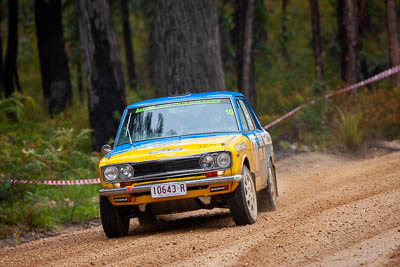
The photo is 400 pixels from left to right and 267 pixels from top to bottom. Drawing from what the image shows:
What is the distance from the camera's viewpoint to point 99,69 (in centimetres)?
1714

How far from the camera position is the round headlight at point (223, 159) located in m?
7.76

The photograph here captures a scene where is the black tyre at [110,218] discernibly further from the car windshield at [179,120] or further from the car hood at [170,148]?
the car windshield at [179,120]

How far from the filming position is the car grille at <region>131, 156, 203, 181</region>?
7762 mm

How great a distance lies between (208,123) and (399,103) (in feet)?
29.9

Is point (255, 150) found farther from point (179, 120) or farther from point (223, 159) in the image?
point (223, 159)

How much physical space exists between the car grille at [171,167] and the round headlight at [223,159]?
9.2 inches

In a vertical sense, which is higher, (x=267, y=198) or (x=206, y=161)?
(x=206, y=161)

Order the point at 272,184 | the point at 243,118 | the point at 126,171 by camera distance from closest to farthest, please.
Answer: the point at 126,171 → the point at 243,118 → the point at 272,184

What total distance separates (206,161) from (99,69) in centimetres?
991

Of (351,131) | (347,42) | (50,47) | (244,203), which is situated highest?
(50,47)

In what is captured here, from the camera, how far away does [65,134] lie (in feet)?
52.5

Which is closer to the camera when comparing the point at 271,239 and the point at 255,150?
the point at 271,239

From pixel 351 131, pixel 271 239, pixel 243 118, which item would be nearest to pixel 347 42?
pixel 351 131

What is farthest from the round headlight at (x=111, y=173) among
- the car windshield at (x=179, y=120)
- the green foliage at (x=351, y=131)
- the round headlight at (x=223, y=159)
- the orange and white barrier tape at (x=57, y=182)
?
→ the green foliage at (x=351, y=131)
